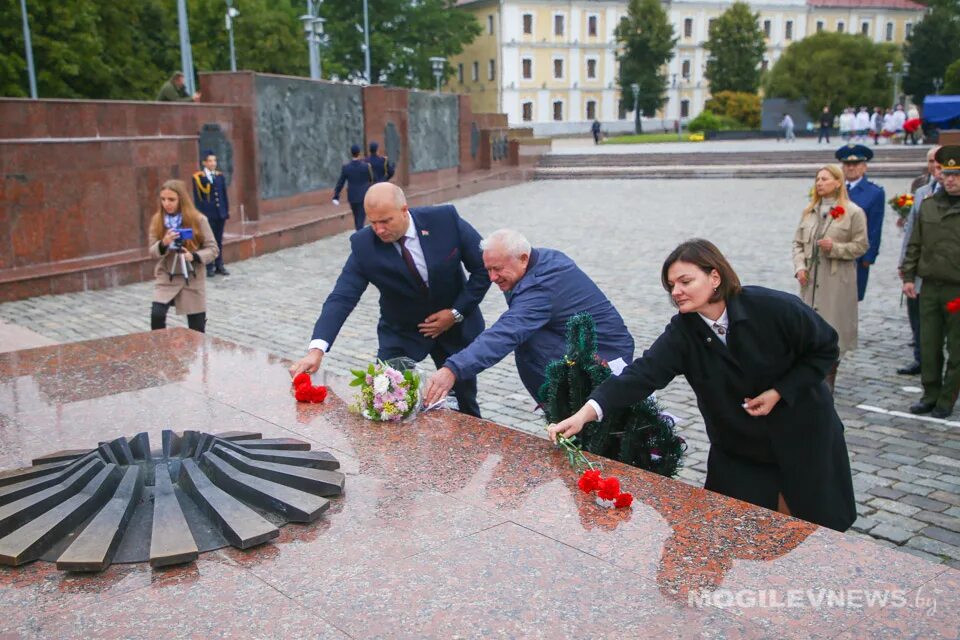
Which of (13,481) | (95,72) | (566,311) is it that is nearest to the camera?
(13,481)

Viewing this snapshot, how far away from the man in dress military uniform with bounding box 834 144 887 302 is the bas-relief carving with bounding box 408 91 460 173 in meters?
18.5

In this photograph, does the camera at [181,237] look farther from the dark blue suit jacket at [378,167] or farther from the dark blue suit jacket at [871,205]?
the dark blue suit jacket at [378,167]

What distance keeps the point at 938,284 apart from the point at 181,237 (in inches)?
227

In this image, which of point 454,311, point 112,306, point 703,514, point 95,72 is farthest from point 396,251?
point 95,72

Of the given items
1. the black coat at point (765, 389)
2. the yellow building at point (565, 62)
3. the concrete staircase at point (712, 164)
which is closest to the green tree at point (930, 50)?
the yellow building at point (565, 62)

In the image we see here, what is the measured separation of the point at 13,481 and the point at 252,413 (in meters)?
1.29

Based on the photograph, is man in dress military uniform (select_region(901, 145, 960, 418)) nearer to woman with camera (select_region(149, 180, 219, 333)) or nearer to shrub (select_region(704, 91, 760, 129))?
woman with camera (select_region(149, 180, 219, 333))

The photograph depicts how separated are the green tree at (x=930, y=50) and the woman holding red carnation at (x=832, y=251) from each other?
6263cm

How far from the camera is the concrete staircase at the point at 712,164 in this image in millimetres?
31156

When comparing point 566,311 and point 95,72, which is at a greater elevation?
point 95,72

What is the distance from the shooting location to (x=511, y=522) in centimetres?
340

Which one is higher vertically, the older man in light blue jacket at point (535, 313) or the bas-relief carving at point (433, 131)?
the bas-relief carving at point (433, 131)

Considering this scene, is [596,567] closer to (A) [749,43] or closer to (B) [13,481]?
(B) [13,481]

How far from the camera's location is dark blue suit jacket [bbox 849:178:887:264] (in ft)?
25.7
